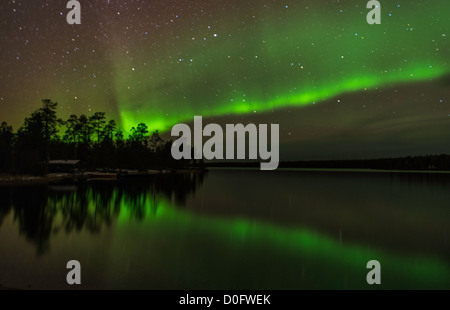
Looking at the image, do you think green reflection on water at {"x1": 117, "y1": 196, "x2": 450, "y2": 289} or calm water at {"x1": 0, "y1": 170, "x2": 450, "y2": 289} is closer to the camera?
calm water at {"x1": 0, "y1": 170, "x2": 450, "y2": 289}

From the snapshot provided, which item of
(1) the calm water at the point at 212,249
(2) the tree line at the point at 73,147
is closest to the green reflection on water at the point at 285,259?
(1) the calm water at the point at 212,249

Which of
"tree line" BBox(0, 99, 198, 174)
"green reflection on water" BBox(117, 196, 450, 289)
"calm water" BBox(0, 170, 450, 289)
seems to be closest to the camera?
"calm water" BBox(0, 170, 450, 289)

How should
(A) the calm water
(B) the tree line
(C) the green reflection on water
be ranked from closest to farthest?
(A) the calm water, (C) the green reflection on water, (B) the tree line

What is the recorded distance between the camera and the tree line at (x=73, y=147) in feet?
199

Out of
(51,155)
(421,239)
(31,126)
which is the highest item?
(31,126)

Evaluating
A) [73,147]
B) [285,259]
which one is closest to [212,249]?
[285,259]

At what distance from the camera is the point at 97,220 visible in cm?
1606

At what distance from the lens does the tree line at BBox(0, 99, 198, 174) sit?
199 ft

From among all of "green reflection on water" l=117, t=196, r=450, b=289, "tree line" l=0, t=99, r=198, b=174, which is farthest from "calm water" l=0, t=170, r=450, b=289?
"tree line" l=0, t=99, r=198, b=174

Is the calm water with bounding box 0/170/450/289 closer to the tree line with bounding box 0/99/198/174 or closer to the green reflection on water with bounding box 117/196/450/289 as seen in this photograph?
the green reflection on water with bounding box 117/196/450/289

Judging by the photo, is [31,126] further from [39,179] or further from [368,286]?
[368,286]
